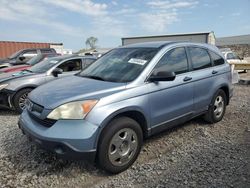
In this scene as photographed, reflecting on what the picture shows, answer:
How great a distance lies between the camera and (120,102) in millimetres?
3186

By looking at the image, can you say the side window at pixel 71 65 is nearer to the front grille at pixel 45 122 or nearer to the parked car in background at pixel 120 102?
the parked car in background at pixel 120 102

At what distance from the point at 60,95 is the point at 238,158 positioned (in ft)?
8.91

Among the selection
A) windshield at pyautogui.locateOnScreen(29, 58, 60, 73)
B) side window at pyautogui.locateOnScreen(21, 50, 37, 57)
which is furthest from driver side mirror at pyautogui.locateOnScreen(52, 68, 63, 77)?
side window at pyautogui.locateOnScreen(21, 50, 37, 57)

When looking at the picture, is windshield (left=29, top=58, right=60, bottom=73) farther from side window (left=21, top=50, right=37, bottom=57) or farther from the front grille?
side window (left=21, top=50, right=37, bottom=57)

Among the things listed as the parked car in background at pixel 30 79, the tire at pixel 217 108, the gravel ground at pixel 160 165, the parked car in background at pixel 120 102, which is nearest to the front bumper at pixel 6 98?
the parked car in background at pixel 30 79

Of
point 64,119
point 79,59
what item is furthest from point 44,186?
point 79,59

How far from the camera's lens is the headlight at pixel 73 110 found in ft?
9.71

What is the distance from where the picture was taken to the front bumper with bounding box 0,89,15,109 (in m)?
5.81

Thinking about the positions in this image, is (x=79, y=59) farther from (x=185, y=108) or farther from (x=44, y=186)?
(x=44, y=186)

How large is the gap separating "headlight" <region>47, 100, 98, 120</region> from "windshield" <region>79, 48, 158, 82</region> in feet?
2.40

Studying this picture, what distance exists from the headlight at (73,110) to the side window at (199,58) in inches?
90.9

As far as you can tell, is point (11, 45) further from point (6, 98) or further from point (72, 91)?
point (72, 91)

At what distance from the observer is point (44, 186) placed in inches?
119

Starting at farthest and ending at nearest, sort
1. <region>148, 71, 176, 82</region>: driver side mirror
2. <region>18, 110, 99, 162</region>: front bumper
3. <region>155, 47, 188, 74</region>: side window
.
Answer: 1. <region>155, 47, 188, 74</region>: side window
2. <region>148, 71, 176, 82</region>: driver side mirror
3. <region>18, 110, 99, 162</region>: front bumper
